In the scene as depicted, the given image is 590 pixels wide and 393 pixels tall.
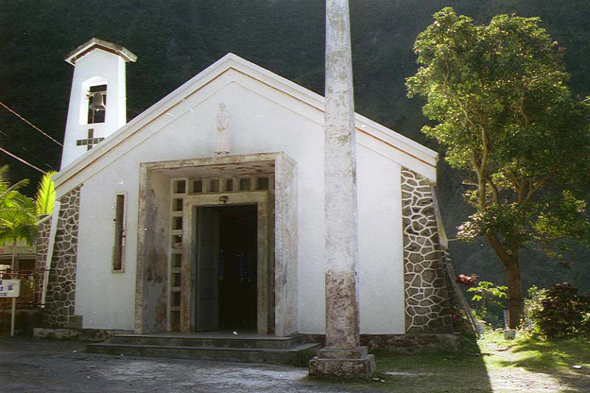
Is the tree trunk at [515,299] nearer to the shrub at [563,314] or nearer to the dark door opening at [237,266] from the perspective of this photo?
the shrub at [563,314]

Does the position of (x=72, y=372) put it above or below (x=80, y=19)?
below

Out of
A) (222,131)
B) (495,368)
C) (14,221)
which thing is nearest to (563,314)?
(495,368)

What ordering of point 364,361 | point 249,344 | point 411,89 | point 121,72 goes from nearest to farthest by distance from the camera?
point 364,361, point 249,344, point 411,89, point 121,72

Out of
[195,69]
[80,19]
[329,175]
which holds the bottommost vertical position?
[329,175]

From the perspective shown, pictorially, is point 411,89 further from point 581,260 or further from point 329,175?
point 581,260

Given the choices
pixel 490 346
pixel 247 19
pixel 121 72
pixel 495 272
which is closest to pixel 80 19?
pixel 247 19

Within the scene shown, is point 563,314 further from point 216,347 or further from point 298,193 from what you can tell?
point 216,347

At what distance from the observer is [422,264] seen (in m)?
10.1

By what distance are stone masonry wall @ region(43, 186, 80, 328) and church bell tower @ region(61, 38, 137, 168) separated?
11.1 feet

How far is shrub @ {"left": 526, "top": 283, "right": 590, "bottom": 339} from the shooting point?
10625mm

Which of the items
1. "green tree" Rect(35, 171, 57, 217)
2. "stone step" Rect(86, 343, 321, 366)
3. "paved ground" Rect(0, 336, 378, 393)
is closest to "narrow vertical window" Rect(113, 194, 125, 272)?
"stone step" Rect(86, 343, 321, 366)

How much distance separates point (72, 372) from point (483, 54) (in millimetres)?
9712

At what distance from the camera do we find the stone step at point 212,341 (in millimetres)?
9266

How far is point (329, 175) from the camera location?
714 cm
